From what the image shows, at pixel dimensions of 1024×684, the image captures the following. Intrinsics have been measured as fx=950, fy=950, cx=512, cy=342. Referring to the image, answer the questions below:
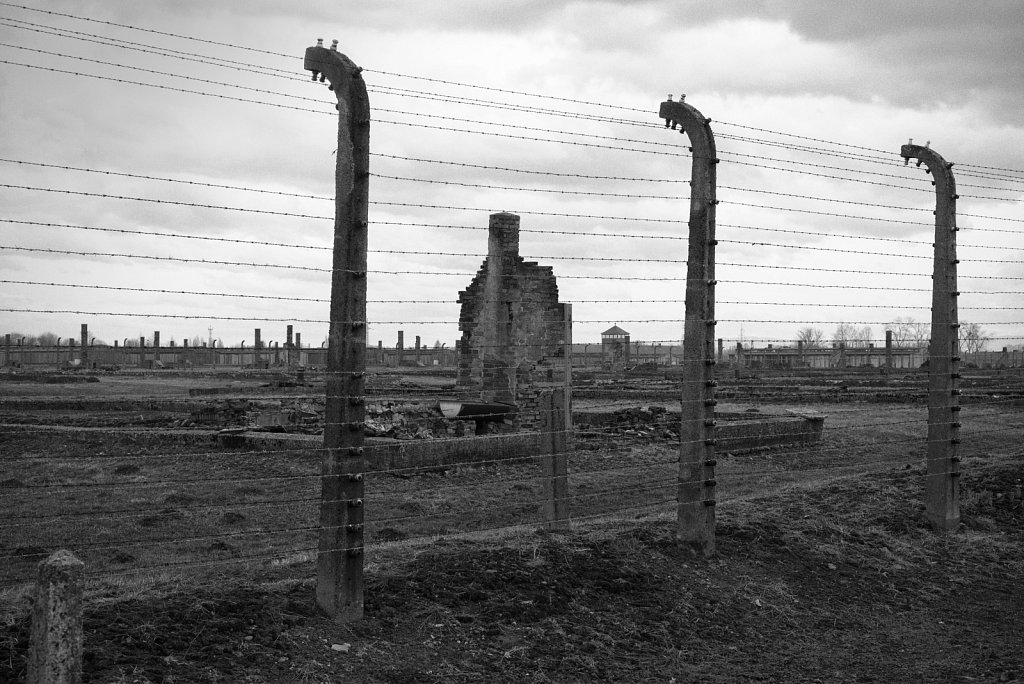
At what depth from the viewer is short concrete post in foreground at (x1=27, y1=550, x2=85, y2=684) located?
143 inches

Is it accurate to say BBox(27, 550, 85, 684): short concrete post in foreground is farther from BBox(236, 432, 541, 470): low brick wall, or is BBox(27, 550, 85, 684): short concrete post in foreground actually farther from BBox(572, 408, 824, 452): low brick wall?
BBox(572, 408, 824, 452): low brick wall

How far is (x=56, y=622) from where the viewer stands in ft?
12.0

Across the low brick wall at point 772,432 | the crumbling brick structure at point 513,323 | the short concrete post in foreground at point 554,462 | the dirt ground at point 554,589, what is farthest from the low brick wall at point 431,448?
the crumbling brick structure at point 513,323

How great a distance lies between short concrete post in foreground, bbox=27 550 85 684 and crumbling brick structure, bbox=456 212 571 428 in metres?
16.5

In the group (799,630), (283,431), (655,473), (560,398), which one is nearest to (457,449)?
(655,473)

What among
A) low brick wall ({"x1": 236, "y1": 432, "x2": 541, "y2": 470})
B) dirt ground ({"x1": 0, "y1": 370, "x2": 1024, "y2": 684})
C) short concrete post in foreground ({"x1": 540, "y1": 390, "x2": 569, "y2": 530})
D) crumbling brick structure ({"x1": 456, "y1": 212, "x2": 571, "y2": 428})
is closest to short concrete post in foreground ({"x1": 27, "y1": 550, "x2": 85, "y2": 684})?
dirt ground ({"x1": 0, "y1": 370, "x2": 1024, "y2": 684})

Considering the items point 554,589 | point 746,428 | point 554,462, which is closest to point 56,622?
point 554,589

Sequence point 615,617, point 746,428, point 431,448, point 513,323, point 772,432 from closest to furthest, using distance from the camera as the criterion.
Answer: point 615,617 → point 431,448 → point 746,428 → point 772,432 → point 513,323

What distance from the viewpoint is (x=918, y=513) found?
9094 mm

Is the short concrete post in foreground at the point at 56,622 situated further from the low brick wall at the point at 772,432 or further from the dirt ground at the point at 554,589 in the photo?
the low brick wall at the point at 772,432

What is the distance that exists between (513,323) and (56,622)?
17470mm

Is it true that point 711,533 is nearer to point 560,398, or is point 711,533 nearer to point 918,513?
point 560,398

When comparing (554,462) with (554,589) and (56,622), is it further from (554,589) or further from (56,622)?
(56,622)

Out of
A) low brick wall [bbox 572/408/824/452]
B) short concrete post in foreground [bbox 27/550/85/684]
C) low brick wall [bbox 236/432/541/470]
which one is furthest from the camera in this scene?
low brick wall [bbox 572/408/824/452]
